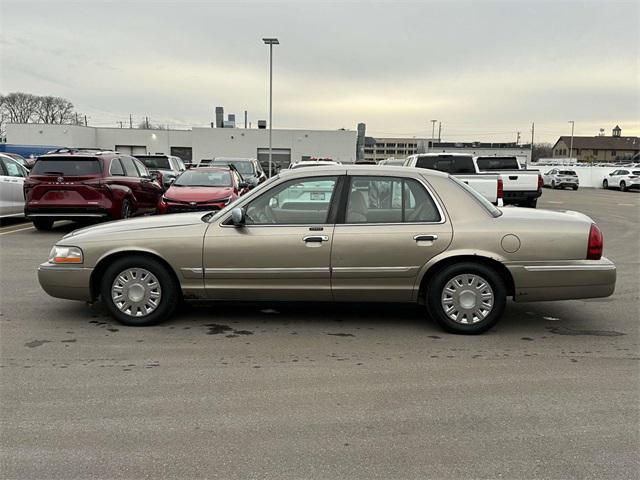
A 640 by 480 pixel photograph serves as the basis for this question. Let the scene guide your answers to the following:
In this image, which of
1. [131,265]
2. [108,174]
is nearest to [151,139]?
[108,174]

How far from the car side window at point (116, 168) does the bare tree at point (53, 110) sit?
89104mm

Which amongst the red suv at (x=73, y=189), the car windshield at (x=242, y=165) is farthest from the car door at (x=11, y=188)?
the car windshield at (x=242, y=165)

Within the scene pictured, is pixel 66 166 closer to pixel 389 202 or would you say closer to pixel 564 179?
pixel 389 202

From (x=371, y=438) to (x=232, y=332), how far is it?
7.58 ft

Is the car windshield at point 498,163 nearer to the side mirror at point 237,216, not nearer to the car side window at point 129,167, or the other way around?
the car side window at point 129,167

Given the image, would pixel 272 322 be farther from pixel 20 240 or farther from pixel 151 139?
pixel 151 139

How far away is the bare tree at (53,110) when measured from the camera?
3563 inches

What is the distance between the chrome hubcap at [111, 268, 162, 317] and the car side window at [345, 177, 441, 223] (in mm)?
1980

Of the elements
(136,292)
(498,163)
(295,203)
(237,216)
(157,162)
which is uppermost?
(157,162)

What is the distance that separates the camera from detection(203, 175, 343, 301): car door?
5246 mm

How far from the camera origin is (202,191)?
1237cm

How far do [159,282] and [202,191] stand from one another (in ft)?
23.6

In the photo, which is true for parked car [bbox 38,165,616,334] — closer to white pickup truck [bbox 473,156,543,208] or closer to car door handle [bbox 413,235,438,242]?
car door handle [bbox 413,235,438,242]

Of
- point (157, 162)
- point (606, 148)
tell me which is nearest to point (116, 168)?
point (157, 162)
